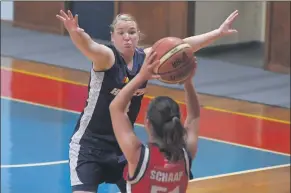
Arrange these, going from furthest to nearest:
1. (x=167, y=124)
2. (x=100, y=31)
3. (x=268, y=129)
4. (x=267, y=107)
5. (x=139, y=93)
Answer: (x=100, y=31)
(x=267, y=107)
(x=268, y=129)
(x=139, y=93)
(x=167, y=124)

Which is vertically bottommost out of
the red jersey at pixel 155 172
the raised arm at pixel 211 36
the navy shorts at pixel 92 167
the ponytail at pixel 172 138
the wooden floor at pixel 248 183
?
the wooden floor at pixel 248 183

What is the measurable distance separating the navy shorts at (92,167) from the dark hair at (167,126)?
49.8 inches

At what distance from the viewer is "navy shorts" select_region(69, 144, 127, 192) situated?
211 inches

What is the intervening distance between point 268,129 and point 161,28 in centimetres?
523

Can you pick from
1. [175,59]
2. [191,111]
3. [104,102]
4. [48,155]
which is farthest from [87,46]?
[48,155]

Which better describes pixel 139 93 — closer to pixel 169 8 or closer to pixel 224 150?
pixel 224 150

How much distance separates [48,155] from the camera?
901 centimetres

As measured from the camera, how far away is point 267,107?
37.2 feet

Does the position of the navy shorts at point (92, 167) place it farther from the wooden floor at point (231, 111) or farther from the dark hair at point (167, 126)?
the wooden floor at point (231, 111)

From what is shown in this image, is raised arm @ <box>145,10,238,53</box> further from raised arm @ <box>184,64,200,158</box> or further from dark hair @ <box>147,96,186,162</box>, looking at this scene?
dark hair @ <box>147,96,186,162</box>

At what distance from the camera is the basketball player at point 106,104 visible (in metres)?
5.23

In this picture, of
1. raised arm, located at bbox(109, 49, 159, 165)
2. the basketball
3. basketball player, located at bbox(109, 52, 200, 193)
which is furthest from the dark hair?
the basketball

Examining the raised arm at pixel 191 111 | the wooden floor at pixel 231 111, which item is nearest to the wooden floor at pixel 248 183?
the wooden floor at pixel 231 111

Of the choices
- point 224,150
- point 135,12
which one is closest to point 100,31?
point 135,12
